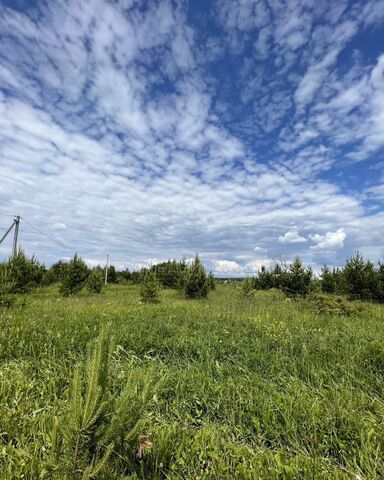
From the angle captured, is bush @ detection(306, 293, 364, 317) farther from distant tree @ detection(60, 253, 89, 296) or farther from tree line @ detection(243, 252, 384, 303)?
distant tree @ detection(60, 253, 89, 296)

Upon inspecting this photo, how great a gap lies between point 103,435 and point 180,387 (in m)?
2.17

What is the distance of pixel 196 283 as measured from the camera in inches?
733

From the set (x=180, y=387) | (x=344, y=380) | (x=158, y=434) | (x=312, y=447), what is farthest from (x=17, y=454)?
(x=344, y=380)

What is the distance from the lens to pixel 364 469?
2.50m

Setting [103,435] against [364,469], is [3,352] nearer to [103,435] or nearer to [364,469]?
[103,435]

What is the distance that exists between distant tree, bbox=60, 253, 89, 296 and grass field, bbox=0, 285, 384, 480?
1559 centimetres

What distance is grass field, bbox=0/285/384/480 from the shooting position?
2.02m

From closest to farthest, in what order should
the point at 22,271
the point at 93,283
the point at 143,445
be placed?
1. the point at 143,445
2. the point at 22,271
3. the point at 93,283

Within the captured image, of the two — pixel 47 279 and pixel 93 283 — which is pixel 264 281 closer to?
pixel 93 283

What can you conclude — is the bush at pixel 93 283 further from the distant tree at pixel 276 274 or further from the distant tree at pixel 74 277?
the distant tree at pixel 276 274

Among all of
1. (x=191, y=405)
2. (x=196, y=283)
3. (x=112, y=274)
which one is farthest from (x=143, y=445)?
(x=112, y=274)

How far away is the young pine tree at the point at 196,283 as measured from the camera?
61.0ft

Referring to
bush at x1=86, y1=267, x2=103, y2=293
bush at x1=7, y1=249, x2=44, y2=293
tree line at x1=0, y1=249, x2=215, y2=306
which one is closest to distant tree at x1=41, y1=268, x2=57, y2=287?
tree line at x1=0, y1=249, x2=215, y2=306

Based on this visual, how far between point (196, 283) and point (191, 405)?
1502 centimetres
